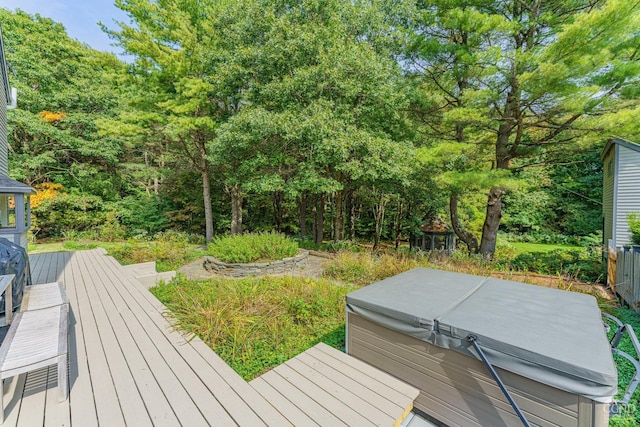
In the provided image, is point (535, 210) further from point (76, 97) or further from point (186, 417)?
point (76, 97)

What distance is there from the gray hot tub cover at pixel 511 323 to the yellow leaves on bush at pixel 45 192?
14.4 metres

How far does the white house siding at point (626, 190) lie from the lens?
20.3ft

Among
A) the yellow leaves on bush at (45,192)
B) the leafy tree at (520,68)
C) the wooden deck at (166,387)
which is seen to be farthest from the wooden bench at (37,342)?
the yellow leaves on bush at (45,192)

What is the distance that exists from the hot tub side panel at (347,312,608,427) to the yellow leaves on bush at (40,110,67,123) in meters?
15.6

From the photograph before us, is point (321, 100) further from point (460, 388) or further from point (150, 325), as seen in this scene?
point (460, 388)

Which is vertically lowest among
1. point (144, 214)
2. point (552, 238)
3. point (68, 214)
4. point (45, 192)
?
point (552, 238)

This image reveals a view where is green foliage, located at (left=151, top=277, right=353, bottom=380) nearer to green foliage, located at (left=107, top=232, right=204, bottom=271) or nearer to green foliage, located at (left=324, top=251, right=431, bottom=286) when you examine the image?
green foliage, located at (left=324, top=251, right=431, bottom=286)

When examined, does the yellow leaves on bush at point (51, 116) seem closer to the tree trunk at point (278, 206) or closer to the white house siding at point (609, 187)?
the tree trunk at point (278, 206)

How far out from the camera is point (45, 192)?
11.3 m

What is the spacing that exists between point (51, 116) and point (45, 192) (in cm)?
331

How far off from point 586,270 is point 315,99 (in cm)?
797

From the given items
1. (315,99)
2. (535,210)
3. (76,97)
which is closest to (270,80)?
(315,99)

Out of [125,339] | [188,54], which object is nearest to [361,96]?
[188,54]

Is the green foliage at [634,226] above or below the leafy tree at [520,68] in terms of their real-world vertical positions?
below
